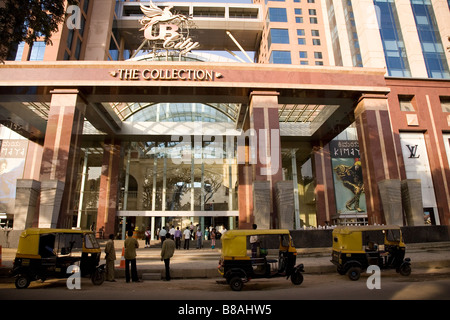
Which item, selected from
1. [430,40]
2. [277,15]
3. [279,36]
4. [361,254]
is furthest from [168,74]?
[430,40]

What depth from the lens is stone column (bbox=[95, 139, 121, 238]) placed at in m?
26.8

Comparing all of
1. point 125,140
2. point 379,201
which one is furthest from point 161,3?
point 379,201

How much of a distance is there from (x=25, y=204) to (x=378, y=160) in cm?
2370

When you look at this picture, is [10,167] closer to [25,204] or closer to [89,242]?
[25,204]

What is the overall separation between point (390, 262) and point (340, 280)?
2.06 m

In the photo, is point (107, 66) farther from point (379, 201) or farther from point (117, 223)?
point (379, 201)

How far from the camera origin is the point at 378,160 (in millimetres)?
20172

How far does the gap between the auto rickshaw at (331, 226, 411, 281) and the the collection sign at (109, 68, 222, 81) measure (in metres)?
14.7

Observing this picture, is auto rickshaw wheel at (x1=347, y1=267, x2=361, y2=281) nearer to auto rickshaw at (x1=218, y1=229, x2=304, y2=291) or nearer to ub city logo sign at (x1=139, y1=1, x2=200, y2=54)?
auto rickshaw at (x1=218, y1=229, x2=304, y2=291)

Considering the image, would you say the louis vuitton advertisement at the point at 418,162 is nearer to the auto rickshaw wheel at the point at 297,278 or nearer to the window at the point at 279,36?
the auto rickshaw wheel at the point at 297,278

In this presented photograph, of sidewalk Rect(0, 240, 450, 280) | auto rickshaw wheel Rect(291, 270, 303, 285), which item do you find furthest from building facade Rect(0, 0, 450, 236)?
auto rickshaw wheel Rect(291, 270, 303, 285)

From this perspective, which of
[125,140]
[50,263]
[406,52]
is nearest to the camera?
[50,263]

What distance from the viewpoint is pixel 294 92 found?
21.4 meters

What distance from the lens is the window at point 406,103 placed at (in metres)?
25.5
